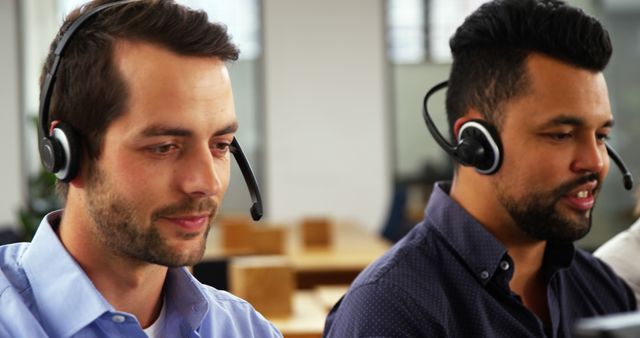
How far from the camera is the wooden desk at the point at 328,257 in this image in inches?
170

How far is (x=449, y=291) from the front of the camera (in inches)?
61.1

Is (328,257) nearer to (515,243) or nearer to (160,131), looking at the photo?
(515,243)

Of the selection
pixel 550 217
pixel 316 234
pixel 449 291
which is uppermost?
pixel 550 217

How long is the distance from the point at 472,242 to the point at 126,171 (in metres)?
0.68

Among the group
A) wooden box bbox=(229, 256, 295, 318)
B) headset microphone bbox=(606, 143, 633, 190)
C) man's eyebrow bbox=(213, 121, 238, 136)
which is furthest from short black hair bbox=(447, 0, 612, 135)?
wooden box bbox=(229, 256, 295, 318)

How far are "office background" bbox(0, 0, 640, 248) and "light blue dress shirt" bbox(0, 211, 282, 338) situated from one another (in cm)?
666

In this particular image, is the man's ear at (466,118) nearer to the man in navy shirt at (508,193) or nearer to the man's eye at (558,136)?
the man in navy shirt at (508,193)

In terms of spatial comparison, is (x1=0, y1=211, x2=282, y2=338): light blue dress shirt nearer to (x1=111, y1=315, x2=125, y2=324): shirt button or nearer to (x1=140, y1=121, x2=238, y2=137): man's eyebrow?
(x1=111, y1=315, x2=125, y2=324): shirt button

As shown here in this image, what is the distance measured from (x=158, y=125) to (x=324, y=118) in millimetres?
6841

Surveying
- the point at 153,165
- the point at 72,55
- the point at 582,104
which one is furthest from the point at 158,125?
the point at 582,104

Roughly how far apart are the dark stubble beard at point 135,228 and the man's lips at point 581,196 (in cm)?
67

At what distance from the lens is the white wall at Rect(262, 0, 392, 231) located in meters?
7.97

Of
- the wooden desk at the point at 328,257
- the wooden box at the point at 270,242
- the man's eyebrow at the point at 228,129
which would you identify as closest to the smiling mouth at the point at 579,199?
the man's eyebrow at the point at 228,129

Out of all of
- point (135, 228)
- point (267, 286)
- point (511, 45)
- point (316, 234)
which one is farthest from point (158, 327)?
point (316, 234)
